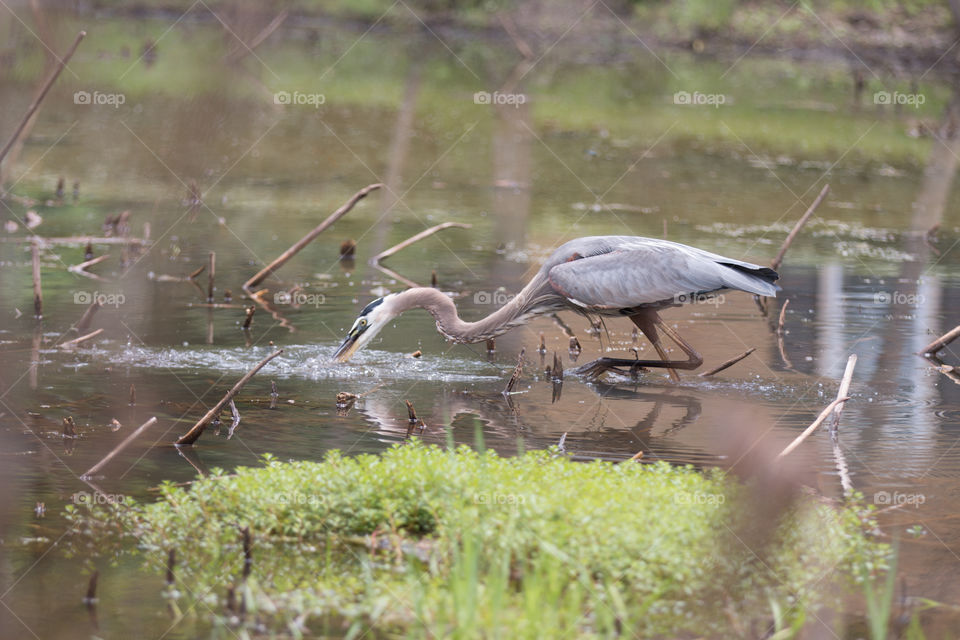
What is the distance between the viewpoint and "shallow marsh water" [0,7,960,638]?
26.2 ft

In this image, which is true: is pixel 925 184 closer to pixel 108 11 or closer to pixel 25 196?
pixel 25 196

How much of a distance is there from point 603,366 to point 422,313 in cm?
287

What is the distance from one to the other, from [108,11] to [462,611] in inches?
1660

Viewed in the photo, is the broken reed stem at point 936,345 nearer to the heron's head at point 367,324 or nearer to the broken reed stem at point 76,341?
the heron's head at point 367,324

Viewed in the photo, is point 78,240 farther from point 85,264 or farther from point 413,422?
point 413,422

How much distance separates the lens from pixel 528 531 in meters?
6.27

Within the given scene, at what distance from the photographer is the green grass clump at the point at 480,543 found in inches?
235

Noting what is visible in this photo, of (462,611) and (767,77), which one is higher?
(767,77)

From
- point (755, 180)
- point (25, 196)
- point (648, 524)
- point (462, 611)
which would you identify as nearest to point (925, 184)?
point (755, 180)

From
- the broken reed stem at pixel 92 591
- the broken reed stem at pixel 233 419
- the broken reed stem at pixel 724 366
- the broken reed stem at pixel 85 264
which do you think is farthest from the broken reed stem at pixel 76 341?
the broken reed stem at pixel 724 366

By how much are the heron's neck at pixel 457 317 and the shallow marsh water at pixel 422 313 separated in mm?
383

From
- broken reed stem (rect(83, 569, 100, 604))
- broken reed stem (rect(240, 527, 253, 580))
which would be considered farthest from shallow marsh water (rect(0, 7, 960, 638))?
broken reed stem (rect(240, 527, 253, 580))

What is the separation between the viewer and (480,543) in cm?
585

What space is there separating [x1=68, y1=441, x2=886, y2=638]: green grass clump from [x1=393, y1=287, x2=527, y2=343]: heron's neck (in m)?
2.97
